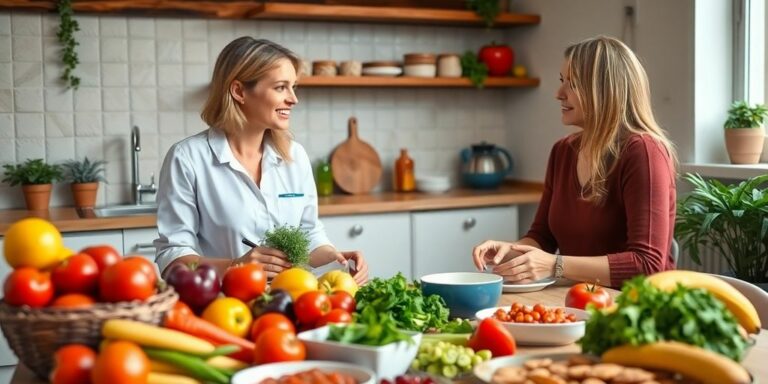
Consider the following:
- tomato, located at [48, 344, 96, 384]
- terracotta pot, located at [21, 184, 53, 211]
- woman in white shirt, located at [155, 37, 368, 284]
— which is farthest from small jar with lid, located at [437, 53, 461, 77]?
tomato, located at [48, 344, 96, 384]

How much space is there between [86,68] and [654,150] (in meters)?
2.70

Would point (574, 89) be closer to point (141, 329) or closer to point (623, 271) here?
point (623, 271)

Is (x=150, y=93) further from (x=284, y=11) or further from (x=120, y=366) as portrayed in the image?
(x=120, y=366)

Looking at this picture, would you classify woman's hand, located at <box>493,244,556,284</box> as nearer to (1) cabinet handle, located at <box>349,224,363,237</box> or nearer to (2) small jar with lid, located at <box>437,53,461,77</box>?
(1) cabinet handle, located at <box>349,224,363,237</box>

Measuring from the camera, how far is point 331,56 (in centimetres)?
464

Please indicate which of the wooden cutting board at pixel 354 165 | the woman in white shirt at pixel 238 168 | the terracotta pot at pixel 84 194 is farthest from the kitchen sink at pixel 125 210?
the woman in white shirt at pixel 238 168

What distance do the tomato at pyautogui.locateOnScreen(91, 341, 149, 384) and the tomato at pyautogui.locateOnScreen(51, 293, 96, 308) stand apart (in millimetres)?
121

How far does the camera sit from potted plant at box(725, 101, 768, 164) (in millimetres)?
3672

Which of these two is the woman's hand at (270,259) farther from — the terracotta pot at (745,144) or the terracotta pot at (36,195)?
the terracotta pot at (745,144)

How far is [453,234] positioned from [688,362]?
9.65 ft

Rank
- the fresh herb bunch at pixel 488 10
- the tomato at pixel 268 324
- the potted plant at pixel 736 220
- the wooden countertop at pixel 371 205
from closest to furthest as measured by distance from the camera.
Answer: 1. the tomato at pixel 268 324
2. the potted plant at pixel 736 220
3. the wooden countertop at pixel 371 205
4. the fresh herb bunch at pixel 488 10

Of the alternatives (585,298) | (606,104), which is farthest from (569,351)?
(606,104)

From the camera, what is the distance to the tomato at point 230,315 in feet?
5.31

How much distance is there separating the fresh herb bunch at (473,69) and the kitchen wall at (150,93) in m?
0.21
